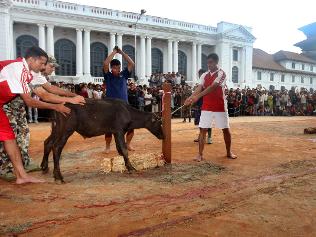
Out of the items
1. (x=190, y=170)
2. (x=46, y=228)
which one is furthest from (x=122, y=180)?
(x=46, y=228)

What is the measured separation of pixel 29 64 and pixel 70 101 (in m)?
0.73

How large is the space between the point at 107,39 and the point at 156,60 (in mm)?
7237

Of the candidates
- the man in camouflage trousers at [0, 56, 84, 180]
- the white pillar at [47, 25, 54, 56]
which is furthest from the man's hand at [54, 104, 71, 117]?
the white pillar at [47, 25, 54, 56]

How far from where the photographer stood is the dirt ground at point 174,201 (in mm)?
3053

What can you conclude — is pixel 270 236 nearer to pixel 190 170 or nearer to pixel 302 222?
pixel 302 222

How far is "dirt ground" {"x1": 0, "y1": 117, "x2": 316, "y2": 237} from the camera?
10.0 feet

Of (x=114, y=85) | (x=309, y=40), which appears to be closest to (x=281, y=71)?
(x=309, y=40)

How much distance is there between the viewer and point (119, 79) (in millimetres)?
6785

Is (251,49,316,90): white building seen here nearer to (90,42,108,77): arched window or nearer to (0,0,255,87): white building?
(0,0,255,87): white building

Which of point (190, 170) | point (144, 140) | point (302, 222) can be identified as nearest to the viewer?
point (302, 222)

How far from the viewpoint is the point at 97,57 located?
40.5 m

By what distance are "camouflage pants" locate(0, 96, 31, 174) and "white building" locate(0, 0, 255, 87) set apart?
29.9 metres

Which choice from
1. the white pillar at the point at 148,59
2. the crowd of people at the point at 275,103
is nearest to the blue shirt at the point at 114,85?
the crowd of people at the point at 275,103

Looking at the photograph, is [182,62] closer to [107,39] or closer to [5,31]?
[107,39]
